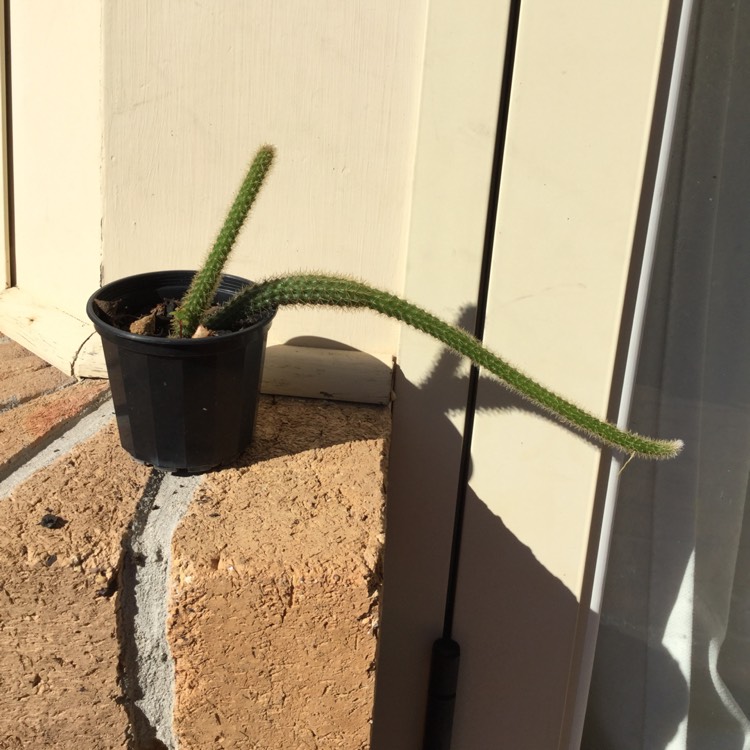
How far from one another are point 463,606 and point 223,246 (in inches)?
25.8

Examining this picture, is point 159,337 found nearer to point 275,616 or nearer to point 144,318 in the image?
point 144,318

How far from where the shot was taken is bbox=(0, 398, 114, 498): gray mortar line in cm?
85

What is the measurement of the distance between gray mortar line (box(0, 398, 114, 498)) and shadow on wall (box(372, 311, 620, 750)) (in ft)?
1.25

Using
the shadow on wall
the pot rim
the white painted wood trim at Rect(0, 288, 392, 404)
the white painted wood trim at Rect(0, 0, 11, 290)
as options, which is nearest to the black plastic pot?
the pot rim

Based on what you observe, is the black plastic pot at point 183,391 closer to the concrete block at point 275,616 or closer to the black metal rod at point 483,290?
the concrete block at point 275,616

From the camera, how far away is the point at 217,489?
2.77 feet

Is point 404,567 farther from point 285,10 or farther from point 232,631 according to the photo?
point 285,10

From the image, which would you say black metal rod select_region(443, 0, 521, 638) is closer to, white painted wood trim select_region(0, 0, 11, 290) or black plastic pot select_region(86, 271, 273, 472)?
black plastic pot select_region(86, 271, 273, 472)

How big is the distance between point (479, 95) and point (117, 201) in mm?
486

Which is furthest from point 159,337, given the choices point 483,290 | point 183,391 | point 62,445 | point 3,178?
point 3,178

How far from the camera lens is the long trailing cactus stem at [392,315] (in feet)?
2.69

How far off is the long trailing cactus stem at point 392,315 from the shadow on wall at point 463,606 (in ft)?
0.65

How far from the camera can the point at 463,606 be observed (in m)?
1.18

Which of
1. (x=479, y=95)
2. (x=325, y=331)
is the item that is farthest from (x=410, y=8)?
(x=325, y=331)
